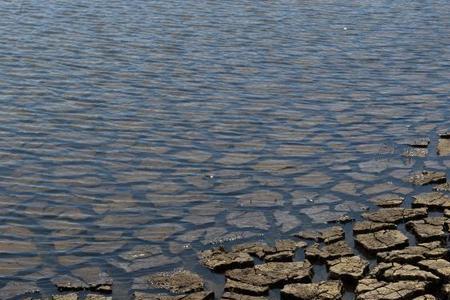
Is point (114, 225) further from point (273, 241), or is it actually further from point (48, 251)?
point (273, 241)

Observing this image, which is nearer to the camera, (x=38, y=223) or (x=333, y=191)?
(x=38, y=223)

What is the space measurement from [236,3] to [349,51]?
8875mm

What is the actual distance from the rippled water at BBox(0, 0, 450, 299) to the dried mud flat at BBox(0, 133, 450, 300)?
0.59 ft

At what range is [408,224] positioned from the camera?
12352 millimetres

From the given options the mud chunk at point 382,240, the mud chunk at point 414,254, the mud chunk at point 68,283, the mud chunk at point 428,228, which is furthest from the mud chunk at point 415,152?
the mud chunk at point 68,283

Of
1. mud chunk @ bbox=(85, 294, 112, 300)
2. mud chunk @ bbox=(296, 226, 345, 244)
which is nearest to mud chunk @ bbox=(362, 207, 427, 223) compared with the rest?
mud chunk @ bbox=(296, 226, 345, 244)

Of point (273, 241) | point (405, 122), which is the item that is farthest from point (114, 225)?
point (405, 122)

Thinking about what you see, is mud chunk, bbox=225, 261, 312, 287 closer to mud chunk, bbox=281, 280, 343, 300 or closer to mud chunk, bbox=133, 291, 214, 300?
mud chunk, bbox=281, 280, 343, 300

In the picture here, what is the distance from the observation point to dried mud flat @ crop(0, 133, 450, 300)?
10367 millimetres

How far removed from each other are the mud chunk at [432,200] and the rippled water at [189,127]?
0.55 metres

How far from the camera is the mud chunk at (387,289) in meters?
10.1

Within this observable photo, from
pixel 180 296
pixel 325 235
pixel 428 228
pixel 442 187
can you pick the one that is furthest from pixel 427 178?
pixel 180 296

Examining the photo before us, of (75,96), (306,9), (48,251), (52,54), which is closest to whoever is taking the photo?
(48,251)

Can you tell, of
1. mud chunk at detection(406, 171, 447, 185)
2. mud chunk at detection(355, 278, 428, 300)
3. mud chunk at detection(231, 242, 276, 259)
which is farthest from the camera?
mud chunk at detection(406, 171, 447, 185)
